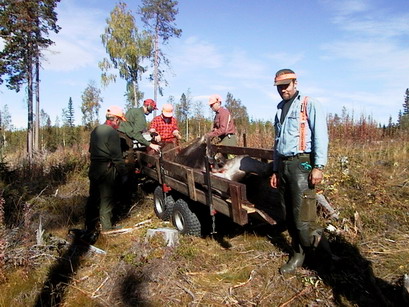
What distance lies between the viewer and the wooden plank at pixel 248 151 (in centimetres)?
469

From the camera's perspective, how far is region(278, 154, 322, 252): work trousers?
308 centimetres

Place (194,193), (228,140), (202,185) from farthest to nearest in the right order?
Result: (228,140)
(202,185)
(194,193)

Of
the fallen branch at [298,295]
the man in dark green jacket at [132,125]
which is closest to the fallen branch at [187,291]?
the fallen branch at [298,295]

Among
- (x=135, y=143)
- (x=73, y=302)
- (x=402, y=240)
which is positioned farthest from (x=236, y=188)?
(x=135, y=143)

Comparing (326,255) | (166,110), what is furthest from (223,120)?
(326,255)

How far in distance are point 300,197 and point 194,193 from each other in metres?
1.54

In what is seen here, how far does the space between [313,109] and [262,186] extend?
1.97 m

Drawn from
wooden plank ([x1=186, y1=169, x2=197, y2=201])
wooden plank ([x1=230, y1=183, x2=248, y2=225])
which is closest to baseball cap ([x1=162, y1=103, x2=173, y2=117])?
wooden plank ([x1=186, y1=169, x2=197, y2=201])

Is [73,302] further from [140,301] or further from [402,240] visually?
[402,240]

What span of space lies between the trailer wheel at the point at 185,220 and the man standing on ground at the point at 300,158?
1546 mm

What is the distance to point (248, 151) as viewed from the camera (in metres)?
5.22

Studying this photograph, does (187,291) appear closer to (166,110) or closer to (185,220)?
(185,220)

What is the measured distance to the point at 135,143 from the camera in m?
6.73

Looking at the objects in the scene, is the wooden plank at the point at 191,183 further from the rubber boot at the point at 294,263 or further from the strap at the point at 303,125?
the strap at the point at 303,125
